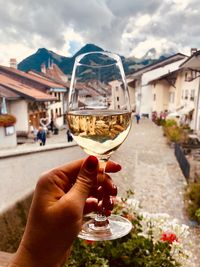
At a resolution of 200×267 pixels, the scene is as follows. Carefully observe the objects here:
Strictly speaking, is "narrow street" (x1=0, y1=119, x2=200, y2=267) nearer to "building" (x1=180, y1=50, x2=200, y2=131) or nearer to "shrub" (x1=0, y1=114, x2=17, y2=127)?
"shrub" (x1=0, y1=114, x2=17, y2=127)

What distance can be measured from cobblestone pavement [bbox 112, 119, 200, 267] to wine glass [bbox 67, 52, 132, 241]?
3.57 metres

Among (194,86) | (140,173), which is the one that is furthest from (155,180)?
(194,86)

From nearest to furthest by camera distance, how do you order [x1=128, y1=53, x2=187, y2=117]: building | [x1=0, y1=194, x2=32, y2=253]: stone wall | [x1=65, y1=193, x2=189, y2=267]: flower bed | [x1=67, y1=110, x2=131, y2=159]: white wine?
[x1=67, y1=110, x2=131, y2=159]: white wine < [x1=65, y1=193, x2=189, y2=267]: flower bed < [x1=0, y1=194, x2=32, y2=253]: stone wall < [x1=128, y1=53, x2=187, y2=117]: building

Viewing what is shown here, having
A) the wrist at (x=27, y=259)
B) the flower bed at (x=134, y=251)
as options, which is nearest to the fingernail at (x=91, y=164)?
the wrist at (x=27, y=259)

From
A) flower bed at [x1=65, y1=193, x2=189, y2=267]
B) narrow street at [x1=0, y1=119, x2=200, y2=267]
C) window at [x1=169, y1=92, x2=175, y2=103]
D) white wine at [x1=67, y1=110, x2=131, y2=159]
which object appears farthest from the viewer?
window at [x1=169, y1=92, x2=175, y2=103]

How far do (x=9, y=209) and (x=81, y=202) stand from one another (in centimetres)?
153

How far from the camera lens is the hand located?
2.55 feet

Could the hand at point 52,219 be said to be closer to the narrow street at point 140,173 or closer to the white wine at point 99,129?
the white wine at point 99,129

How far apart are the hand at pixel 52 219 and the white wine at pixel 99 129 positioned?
Answer: 57 mm

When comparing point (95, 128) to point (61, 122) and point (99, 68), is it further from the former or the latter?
point (61, 122)

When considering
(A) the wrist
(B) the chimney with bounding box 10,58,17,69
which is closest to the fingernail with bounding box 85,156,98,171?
(A) the wrist

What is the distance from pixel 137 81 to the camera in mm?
31094

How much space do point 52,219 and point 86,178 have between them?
160 mm

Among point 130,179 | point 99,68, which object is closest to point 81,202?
point 99,68
